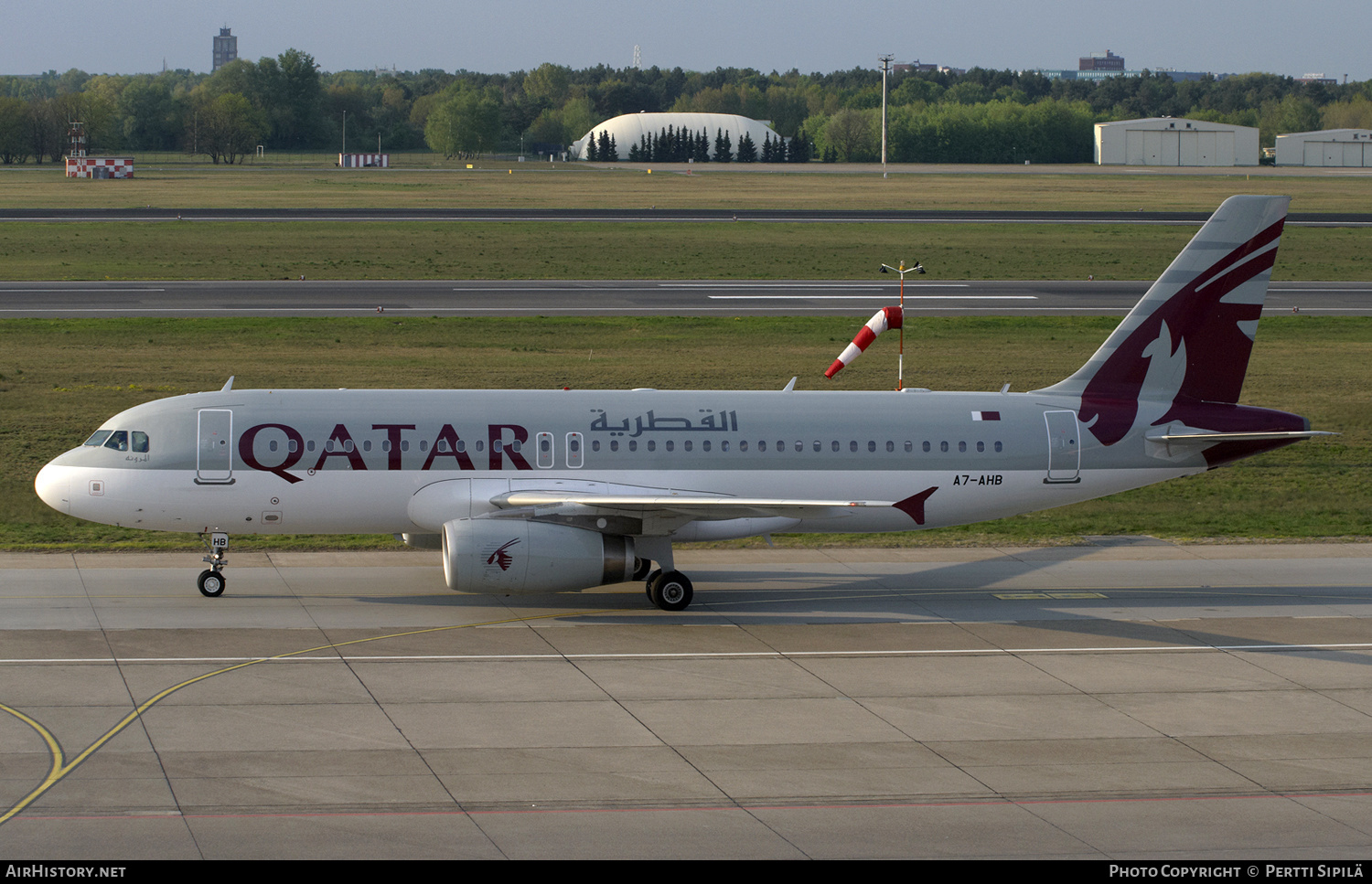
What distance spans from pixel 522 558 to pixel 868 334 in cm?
1603

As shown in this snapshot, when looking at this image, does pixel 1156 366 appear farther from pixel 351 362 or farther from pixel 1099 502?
pixel 351 362

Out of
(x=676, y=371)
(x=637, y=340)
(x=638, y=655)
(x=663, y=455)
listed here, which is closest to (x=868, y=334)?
(x=663, y=455)

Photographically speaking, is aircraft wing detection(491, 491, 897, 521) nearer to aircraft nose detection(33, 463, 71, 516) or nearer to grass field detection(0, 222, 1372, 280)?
aircraft nose detection(33, 463, 71, 516)

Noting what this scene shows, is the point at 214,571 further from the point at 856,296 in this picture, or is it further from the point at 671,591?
the point at 856,296

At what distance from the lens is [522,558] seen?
27062 mm

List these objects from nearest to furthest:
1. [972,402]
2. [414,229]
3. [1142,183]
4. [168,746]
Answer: [168,746], [972,402], [414,229], [1142,183]

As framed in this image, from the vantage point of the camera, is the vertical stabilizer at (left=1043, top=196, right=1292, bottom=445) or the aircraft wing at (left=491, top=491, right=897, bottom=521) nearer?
the aircraft wing at (left=491, top=491, right=897, bottom=521)

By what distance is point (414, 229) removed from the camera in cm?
11044

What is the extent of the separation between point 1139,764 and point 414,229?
316 feet

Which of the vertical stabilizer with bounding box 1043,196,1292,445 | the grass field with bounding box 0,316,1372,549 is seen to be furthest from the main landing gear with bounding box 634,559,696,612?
the vertical stabilizer with bounding box 1043,196,1292,445

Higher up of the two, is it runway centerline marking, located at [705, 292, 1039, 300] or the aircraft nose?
runway centerline marking, located at [705, 292, 1039, 300]

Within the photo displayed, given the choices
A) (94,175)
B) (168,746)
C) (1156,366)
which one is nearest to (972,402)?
(1156,366)

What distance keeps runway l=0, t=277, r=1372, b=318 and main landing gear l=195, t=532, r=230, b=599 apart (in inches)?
1611

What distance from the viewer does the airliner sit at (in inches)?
1123
